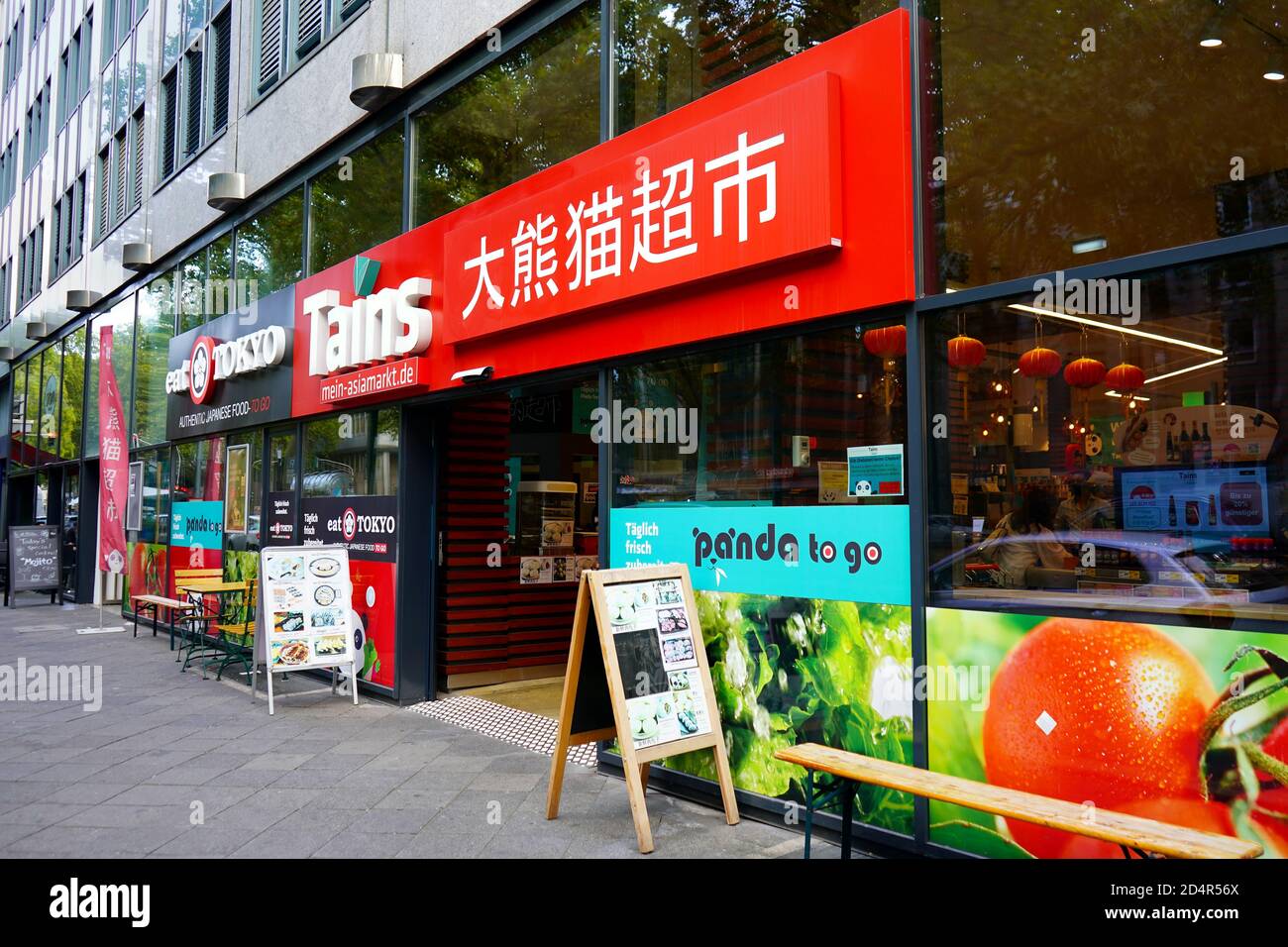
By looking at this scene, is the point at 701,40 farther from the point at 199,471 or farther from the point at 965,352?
the point at 199,471

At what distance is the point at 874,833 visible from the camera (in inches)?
176

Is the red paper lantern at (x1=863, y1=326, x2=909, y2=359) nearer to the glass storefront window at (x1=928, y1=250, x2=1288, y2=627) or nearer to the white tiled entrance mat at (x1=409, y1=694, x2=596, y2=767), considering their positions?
the glass storefront window at (x1=928, y1=250, x2=1288, y2=627)

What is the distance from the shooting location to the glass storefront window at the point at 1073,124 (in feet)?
13.4

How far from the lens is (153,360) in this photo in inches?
589

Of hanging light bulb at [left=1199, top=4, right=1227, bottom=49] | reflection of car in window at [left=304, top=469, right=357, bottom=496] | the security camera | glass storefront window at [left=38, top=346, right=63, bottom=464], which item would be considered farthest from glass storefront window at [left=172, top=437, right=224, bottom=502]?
hanging light bulb at [left=1199, top=4, right=1227, bottom=49]

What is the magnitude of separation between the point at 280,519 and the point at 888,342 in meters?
7.82

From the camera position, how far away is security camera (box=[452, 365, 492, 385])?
7195 millimetres

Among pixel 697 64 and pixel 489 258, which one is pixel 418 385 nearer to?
pixel 489 258

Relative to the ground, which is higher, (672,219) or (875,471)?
(672,219)

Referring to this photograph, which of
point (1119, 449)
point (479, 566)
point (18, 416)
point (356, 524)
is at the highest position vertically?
point (18, 416)

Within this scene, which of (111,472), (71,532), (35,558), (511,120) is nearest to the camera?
(511,120)

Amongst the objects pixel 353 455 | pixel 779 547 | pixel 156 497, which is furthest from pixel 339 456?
pixel 156 497

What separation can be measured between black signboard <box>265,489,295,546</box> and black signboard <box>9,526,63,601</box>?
30.9 feet

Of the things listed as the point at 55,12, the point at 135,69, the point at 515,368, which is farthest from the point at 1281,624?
the point at 55,12
